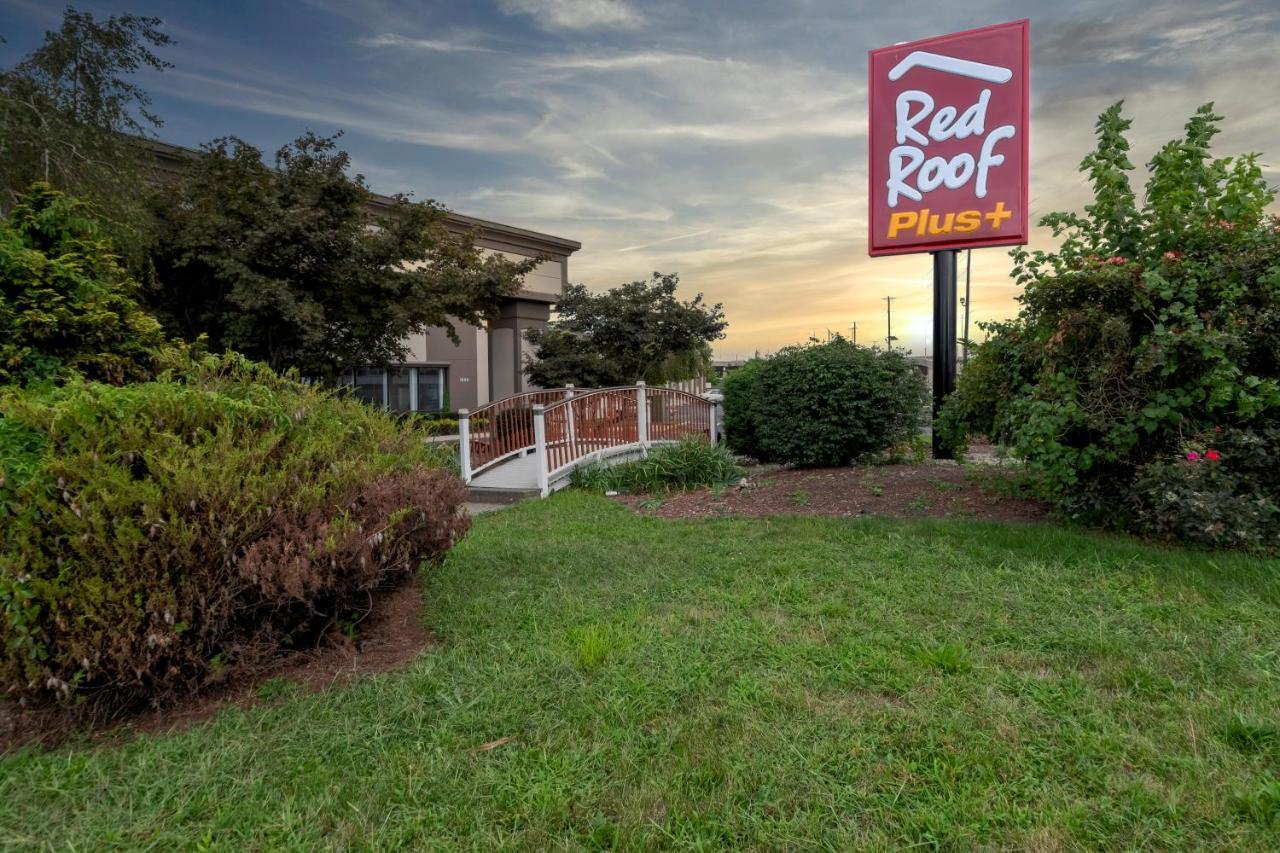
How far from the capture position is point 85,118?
9414 mm

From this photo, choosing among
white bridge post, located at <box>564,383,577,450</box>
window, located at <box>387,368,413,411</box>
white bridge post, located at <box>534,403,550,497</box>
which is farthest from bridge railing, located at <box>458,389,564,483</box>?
window, located at <box>387,368,413,411</box>

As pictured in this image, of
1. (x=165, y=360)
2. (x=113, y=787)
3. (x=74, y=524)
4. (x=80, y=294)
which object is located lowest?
(x=113, y=787)

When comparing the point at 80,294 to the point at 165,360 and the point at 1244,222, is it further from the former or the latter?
the point at 1244,222

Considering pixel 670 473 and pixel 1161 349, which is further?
pixel 670 473

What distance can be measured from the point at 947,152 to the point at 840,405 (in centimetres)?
360

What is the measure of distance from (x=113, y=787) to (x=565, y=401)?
23.5ft

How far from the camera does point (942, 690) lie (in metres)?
2.59

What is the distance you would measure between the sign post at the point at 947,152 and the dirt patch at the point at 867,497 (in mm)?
1807

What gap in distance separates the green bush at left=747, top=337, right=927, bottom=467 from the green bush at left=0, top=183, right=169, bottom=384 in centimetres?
685

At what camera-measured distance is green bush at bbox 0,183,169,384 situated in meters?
3.72

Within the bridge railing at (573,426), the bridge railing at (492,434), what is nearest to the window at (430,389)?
the bridge railing at (573,426)

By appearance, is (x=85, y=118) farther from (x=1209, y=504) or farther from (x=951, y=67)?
(x=1209, y=504)

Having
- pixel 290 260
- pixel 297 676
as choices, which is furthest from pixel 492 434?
pixel 297 676

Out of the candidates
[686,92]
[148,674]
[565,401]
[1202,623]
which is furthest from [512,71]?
[1202,623]
